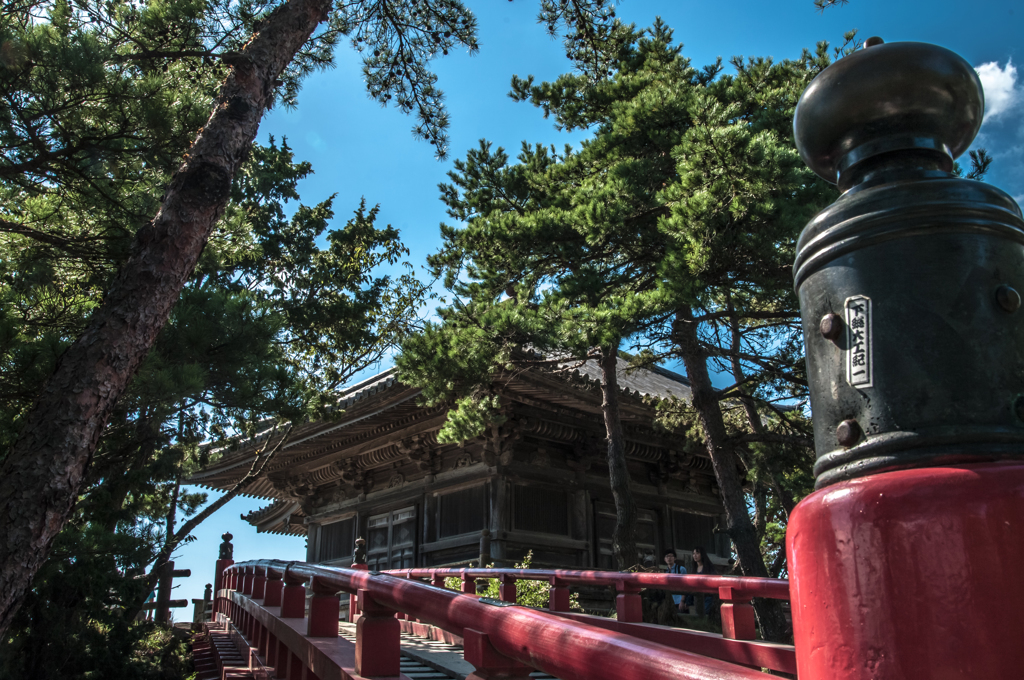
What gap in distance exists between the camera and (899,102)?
125cm

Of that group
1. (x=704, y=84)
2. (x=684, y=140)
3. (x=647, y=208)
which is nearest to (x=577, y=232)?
(x=647, y=208)

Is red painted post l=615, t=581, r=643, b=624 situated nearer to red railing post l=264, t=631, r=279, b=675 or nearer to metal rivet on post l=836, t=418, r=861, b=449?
red railing post l=264, t=631, r=279, b=675

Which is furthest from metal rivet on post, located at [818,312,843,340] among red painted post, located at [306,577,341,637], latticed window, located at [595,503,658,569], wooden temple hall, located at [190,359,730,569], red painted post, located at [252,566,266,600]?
latticed window, located at [595,503,658,569]

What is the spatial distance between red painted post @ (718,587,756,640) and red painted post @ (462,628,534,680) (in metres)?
3.95

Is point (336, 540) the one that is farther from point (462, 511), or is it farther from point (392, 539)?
point (462, 511)

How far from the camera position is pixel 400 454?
12.6 m

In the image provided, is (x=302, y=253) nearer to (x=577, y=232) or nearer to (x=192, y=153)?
(x=577, y=232)

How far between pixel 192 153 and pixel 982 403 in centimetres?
495

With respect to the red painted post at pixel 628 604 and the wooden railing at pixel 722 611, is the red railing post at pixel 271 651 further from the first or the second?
the red painted post at pixel 628 604

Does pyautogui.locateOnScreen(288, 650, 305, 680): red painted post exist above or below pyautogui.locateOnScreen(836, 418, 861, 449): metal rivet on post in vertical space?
below

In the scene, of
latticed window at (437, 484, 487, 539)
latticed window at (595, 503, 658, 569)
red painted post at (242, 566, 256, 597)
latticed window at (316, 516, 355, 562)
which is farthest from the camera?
latticed window at (316, 516, 355, 562)

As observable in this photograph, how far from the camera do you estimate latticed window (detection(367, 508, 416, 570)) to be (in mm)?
12562

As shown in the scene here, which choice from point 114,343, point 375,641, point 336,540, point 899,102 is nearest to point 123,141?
point 114,343

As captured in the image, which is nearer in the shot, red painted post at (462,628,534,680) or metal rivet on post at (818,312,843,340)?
metal rivet on post at (818,312,843,340)
